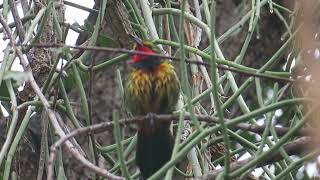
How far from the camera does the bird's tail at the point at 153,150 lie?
9.37 feet

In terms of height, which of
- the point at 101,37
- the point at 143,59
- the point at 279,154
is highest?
the point at 101,37

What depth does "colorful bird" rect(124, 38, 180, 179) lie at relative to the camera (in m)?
2.98

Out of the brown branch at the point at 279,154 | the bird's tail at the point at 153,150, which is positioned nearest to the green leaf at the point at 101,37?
the bird's tail at the point at 153,150

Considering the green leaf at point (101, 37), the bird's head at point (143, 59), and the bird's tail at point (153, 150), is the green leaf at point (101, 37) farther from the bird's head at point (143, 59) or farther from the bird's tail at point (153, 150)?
the bird's tail at point (153, 150)

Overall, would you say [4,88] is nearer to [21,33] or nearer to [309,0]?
[21,33]

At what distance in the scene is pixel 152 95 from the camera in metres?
3.20

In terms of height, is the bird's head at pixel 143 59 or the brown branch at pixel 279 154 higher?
the bird's head at pixel 143 59

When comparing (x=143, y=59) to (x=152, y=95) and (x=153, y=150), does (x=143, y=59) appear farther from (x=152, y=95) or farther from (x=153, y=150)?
(x=153, y=150)

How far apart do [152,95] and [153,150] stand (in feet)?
1.25

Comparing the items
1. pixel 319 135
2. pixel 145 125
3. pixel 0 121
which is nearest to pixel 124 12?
pixel 145 125

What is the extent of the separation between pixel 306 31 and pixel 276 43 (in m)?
2.97

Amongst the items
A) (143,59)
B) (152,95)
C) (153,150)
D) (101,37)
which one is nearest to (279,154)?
(153,150)

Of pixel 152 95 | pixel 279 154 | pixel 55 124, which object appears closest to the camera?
pixel 55 124

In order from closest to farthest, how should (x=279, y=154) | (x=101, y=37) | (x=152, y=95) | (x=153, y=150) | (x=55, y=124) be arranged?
(x=55, y=124)
(x=279, y=154)
(x=153, y=150)
(x=152, y=95)
(x=101, y=37)
